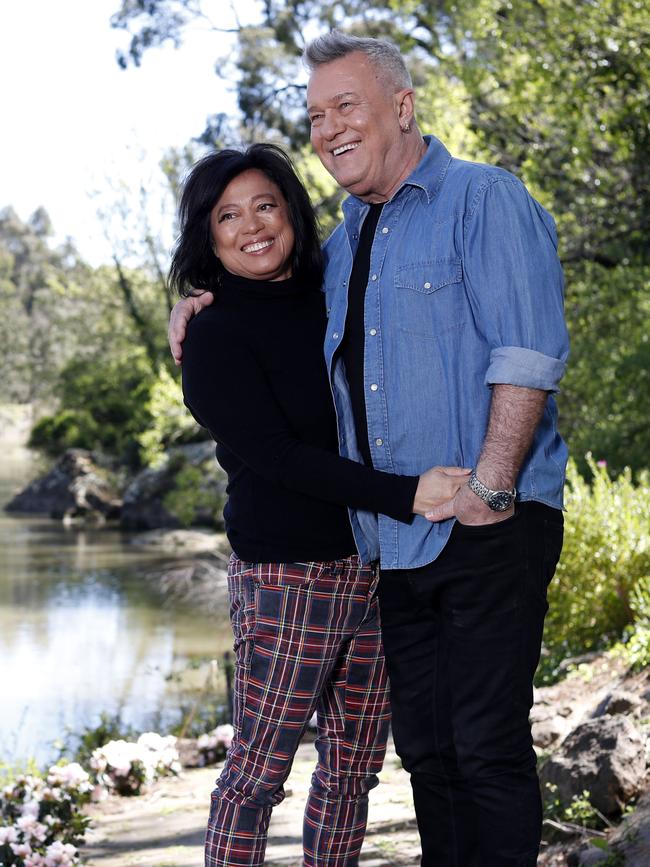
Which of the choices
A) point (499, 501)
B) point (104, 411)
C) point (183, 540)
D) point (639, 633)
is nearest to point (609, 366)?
point (639, 633)

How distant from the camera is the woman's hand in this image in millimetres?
2346

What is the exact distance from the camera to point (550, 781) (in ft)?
11.5

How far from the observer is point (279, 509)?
2.60 m

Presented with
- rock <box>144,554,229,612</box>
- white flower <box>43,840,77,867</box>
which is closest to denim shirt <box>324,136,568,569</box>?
white flower <box>43,840,77,867</box>

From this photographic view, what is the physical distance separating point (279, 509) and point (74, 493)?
25.6 metres

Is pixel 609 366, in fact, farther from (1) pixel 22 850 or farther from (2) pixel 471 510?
(2) pixel 471 510

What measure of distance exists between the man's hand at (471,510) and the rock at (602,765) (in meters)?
1.34

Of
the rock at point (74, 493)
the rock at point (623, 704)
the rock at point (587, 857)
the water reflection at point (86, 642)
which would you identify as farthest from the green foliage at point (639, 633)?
the rock at point (74, 493)

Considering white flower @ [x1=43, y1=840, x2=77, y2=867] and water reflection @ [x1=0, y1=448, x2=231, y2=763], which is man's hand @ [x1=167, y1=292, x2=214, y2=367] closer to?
white flower @ [x1=43, y1=840, x2=77, y2=867]

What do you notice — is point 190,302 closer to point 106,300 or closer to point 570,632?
point 570,632

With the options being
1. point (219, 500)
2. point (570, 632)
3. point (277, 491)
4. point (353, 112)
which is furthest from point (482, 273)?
point (219, 500)

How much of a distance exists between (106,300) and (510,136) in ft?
74.9

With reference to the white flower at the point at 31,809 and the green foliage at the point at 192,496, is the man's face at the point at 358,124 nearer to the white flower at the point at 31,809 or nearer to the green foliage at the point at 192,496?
the white flower at the point at 31,809

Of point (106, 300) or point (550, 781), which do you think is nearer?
point (550, 781)
